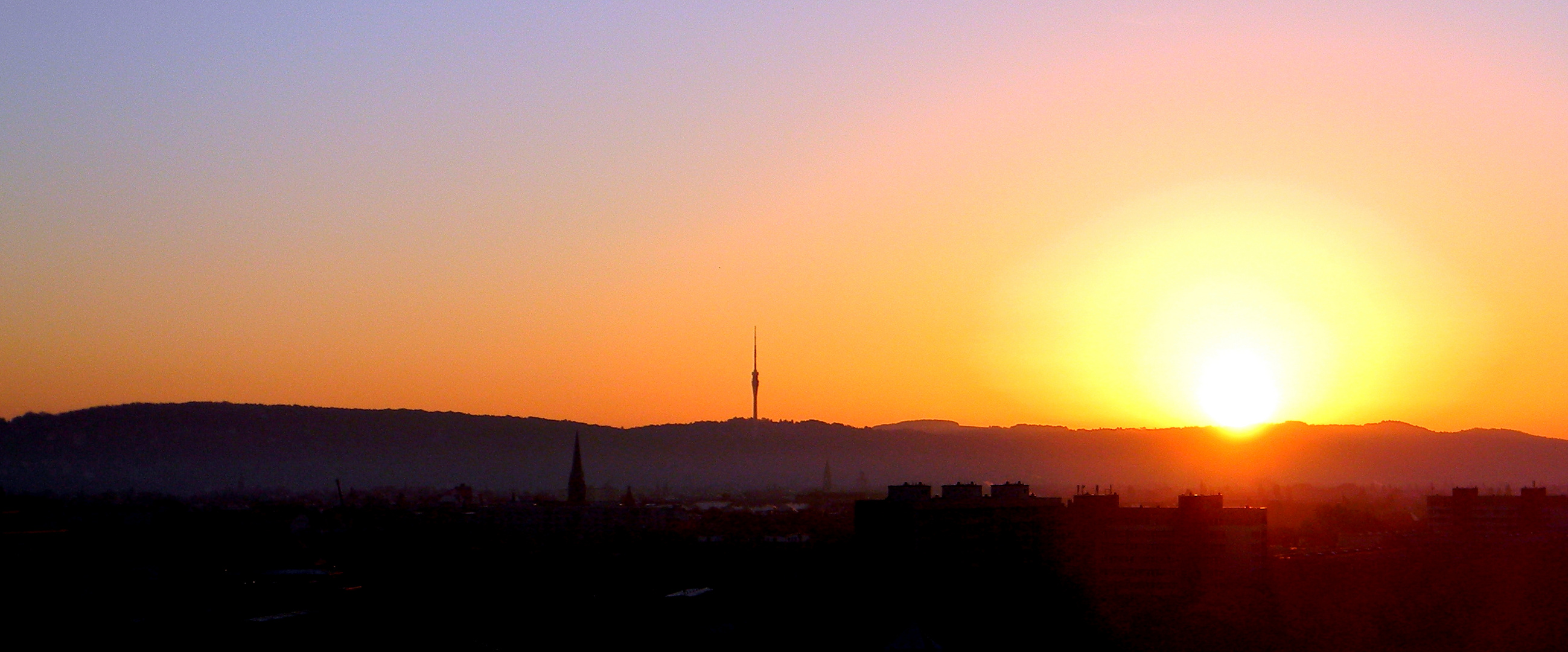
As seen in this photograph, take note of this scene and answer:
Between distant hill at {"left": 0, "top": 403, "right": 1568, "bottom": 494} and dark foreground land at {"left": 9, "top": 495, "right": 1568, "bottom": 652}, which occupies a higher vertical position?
distant hill at {"left": 0, "top": 403, "right": 1568, "bottom": 494}

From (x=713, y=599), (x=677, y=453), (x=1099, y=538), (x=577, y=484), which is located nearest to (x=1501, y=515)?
(x=1099, y=538)

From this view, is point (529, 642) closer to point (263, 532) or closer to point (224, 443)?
point (263, 532)

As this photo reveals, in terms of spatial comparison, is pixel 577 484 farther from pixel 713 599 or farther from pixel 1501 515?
pixel 713 599

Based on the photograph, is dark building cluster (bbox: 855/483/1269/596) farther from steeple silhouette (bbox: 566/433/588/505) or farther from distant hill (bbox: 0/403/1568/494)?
distant hill (bbox: 0/403/1568/494)

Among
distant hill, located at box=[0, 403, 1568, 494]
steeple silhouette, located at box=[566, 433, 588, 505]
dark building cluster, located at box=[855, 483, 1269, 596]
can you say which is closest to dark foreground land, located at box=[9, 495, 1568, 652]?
dark building cluster, located at box=[855, 483, 1269, 596]

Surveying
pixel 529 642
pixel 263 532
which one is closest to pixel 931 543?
pixel 529 642

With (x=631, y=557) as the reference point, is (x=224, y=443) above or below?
above

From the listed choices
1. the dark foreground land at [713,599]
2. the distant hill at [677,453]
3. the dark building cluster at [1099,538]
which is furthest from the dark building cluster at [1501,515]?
the distant hill at [677,453]
